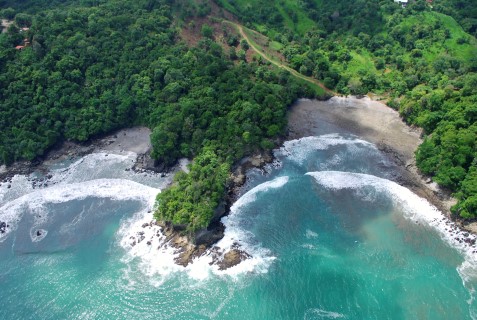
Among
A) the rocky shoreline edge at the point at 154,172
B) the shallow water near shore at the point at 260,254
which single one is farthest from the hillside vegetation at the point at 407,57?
the rocky shoreline edge at the point at 154,172

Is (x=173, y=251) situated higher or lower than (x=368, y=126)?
lower

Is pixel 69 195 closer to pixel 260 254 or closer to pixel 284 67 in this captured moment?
pixel 260 254

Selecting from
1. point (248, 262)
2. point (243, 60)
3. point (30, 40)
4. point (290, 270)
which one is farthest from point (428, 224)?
point (30, 40)

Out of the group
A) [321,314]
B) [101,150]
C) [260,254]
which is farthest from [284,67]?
[321,314]

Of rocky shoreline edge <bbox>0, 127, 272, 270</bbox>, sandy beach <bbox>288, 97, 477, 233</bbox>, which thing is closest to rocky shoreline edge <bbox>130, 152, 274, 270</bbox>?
rocky shoreline edge <bbox>0, 127, 272, 270</bbox>

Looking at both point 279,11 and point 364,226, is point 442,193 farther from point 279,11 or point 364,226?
point 279,11

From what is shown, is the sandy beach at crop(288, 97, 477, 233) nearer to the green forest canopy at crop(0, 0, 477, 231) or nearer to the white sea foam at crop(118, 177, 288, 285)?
the green forest canopy at crop(0, 0, 477, 231)
